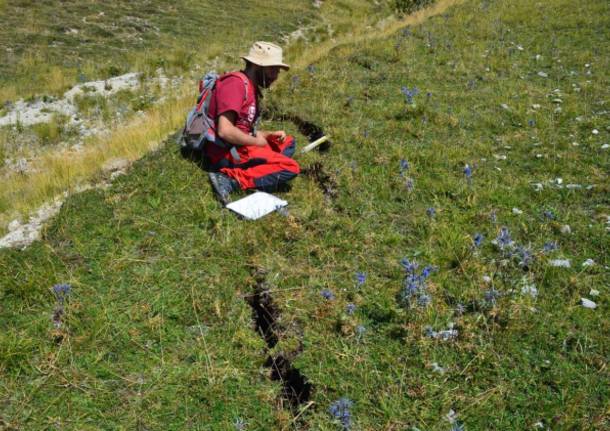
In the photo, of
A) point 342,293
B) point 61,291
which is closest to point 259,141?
point 342,293

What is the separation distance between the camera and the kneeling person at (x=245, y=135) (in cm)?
523

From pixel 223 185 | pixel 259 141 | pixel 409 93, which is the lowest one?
pixel 223 185

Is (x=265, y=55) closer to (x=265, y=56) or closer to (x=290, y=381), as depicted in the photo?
(x=265, y=56)

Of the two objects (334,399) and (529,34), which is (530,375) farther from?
(529,34)

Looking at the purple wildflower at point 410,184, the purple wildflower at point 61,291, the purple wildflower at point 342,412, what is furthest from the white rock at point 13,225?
the purple wildflower at point 410,184

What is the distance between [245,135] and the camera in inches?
210

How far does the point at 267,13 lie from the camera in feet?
75.0

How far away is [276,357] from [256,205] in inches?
77.3

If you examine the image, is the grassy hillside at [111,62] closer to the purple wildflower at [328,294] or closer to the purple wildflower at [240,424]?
the purple wildflower at [328,294]

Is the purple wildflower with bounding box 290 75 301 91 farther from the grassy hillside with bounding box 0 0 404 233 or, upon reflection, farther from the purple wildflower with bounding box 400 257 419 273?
the purple wildflower with bounding box 400 257 419 273

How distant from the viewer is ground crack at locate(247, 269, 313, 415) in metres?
3.35

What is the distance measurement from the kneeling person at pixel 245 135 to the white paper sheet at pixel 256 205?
141mm

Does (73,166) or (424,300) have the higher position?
(424,300)

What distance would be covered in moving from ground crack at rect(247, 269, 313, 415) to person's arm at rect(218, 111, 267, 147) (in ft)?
5.83
